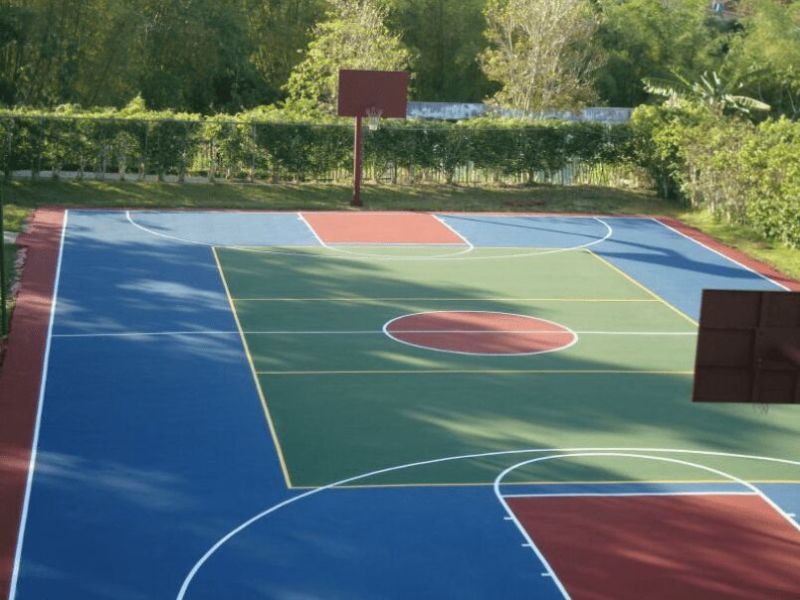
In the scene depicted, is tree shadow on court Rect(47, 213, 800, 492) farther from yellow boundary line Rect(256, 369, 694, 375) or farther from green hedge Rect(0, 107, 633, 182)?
green hedge Rect(0, 107, 633, 182)

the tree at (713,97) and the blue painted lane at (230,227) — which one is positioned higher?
the tree at (713,97)

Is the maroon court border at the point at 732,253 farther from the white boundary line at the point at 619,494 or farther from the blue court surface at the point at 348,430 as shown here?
the white boundary line at the point at 619,494

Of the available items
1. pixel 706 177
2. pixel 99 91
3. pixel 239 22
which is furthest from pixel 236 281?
pixel 239 22

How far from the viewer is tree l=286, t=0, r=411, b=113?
35969 mm

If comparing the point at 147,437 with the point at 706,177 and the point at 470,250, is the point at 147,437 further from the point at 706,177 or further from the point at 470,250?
the point at 706,177

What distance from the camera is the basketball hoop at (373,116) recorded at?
94.1 feet

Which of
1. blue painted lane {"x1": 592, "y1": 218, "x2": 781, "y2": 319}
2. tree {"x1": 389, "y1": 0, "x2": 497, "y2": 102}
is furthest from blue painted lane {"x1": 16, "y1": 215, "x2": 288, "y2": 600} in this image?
tree {"x1": 389, "y1": 0, "x2": 497, "y2": 102}

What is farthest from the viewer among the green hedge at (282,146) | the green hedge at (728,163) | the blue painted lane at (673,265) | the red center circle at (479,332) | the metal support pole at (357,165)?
the green hedge at (282,146)

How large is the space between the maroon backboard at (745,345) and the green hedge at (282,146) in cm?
2178

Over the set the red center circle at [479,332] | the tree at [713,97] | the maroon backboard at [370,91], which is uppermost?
the tree at [713,97]

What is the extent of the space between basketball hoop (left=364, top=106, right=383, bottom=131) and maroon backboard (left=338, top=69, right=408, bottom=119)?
0.05 meters

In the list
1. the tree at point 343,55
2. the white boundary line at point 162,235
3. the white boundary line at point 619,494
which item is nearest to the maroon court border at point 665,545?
the white boundary line at point 619,494

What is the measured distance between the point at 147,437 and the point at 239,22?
32039 mm

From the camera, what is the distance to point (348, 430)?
1435 centimetres
